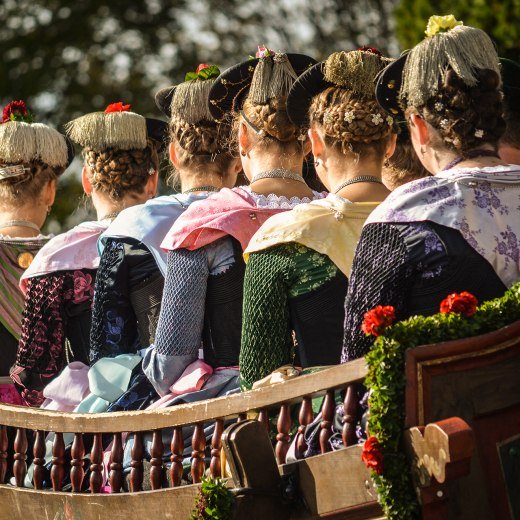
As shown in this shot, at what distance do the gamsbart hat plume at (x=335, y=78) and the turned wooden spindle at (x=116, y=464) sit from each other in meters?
1.19

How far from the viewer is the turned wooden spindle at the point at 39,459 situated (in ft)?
14.8

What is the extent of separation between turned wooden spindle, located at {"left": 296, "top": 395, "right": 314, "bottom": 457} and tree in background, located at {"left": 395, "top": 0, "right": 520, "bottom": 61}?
Result: 6.16 metres

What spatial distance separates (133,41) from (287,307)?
15084 mm

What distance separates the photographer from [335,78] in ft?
13.8

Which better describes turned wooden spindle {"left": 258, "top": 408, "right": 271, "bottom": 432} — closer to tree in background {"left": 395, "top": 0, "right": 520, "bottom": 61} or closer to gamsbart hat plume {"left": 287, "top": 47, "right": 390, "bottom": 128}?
gamsbart hat plume {"left": 287, "top": 47, "right": 390, "bottom": 128}

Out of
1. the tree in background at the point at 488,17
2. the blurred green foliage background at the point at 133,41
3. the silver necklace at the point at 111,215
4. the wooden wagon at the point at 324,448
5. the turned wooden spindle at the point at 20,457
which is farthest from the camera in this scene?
the blurred green foliage background at the point at 133,41

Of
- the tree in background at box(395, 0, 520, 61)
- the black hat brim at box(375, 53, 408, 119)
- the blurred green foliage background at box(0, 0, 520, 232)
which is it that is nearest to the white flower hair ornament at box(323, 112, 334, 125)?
the black hat brim at box(375, 53, 408, 119)

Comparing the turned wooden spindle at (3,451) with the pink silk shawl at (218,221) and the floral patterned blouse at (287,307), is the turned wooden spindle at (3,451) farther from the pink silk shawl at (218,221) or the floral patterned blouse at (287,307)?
the floral patterned blouse at (287,307)

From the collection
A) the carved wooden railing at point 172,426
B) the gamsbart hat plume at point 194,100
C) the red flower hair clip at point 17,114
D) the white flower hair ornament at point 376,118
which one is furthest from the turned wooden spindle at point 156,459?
the red flower hair clip at point 17,114

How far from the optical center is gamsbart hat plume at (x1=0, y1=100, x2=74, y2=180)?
19.9 feet

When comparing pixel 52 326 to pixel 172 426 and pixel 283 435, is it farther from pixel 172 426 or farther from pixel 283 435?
pixel 283 435

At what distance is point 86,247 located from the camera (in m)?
5.25

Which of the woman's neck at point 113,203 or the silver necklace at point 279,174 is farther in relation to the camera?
the woman's neck at point 113,203

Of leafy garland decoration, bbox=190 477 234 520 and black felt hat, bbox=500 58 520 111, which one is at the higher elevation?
black felt hat, bbox=500 58 520 111
